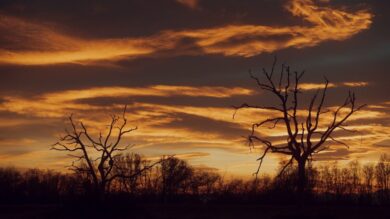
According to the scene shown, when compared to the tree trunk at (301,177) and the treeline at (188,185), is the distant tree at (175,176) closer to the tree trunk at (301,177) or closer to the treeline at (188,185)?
the treeline at (188,185)

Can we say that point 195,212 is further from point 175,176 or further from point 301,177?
point 175,176

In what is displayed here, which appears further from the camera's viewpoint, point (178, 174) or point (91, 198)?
A: point (178, 174)

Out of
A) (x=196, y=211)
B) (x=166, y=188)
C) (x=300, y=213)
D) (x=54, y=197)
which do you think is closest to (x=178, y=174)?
(x=166, y=188)

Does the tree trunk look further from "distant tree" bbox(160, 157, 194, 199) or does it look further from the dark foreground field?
"distant tree" bbox(160, 157, 194, 199)

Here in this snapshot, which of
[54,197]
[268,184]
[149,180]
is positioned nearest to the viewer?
[54,197]

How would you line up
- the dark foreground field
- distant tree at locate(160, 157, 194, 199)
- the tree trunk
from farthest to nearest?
distant tree at locate(160, 157, 194, 199) → the dark foreground field → the tree trunk

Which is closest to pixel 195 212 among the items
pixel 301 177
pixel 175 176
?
pixel 301 177

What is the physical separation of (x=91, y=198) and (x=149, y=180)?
55.4m

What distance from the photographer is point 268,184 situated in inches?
3450

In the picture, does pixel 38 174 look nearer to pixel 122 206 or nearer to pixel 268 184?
pixel 268 184

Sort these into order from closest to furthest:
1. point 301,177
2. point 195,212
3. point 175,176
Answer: point 301,177, point 195,212, point 175,176

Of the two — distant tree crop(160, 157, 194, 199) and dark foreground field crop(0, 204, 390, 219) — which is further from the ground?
distant tree crop(160, 157, 194, 199)

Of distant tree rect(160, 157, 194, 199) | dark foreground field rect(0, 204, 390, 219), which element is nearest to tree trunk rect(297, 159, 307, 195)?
dark foreground field rect(0, 204, 390, 219)

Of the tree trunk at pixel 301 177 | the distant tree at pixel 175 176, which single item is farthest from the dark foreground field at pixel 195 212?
the distant tree at pixel 175 176
